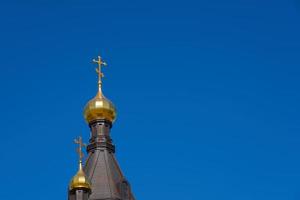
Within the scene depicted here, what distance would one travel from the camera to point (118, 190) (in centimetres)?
3042

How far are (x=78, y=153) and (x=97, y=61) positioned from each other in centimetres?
470

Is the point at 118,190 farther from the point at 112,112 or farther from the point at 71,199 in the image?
the point at 112,112

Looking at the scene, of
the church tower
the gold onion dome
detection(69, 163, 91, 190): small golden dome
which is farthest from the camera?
the gold onion dome

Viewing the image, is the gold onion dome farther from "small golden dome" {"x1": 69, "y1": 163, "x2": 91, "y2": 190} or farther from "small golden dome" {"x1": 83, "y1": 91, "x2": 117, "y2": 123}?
"small golden dome" {"x1": 69, "y1": 163, "x2": 91, "y2": 190}

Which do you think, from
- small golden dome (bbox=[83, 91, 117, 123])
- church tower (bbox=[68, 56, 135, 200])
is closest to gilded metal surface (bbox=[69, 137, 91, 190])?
church tower (bbox=[68, 56, 135, 200])

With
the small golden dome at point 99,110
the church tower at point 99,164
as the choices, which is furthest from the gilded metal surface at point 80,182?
the small golden dome at point 99,110

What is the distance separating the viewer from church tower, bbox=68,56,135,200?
29703mm

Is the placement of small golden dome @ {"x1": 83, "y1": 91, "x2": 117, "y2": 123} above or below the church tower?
above

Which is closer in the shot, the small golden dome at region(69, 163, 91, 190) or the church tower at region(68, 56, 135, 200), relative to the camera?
the small golden dome at region(69, 163, 91, 190)

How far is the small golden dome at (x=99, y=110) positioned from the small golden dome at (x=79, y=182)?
4168mm

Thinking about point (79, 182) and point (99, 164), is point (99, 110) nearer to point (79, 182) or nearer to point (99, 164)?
point (99, 164)

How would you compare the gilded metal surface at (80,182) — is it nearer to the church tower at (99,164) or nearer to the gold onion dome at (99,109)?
the church tower at (99,164)

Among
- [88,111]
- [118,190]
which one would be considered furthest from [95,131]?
[118,190]

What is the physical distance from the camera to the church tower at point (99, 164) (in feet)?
97.5
